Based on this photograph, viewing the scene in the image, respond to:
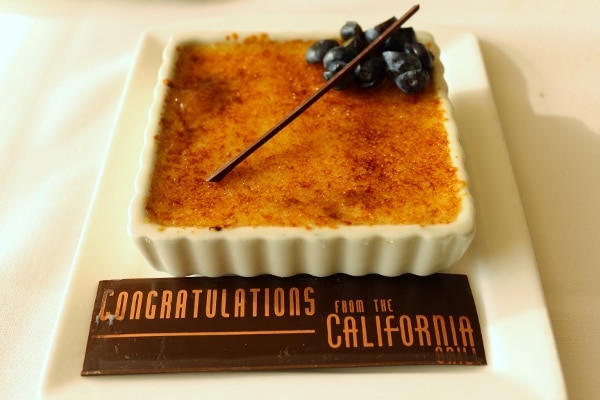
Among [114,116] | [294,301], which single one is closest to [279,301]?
[294,301]

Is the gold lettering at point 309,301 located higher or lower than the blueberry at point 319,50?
lower

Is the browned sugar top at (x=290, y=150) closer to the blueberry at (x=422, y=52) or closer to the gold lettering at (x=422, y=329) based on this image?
the blueberry at (x=422, y=52)

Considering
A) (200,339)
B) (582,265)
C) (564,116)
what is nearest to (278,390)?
(200,339)

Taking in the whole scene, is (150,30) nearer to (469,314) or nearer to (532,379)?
(469,314)

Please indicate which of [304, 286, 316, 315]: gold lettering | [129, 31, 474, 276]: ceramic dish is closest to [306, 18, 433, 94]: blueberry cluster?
[129, 31, 474, 276]: ceramic dish

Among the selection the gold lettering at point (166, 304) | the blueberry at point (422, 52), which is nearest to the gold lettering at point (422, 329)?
the gold lettering at point (166, 304)
